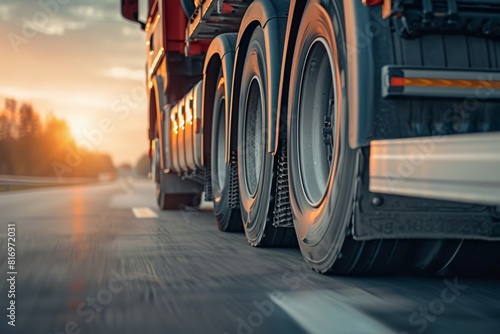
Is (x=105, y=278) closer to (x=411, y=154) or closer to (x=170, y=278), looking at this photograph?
(x=170, y=278)

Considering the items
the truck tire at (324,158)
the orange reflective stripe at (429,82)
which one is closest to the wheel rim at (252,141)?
the truck tire at (324,158)

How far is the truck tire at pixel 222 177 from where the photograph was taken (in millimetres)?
6961

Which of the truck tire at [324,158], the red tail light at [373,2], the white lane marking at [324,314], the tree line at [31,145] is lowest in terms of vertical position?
the white lane marking at [324,314]

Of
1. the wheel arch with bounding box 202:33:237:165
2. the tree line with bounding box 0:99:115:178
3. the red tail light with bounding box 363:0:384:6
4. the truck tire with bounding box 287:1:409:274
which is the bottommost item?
the truck tire with bounding box 287:1:409:274

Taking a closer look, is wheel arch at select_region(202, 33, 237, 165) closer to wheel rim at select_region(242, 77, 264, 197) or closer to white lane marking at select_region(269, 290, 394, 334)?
wheel rim at select_region(242, 77, 264, 197)

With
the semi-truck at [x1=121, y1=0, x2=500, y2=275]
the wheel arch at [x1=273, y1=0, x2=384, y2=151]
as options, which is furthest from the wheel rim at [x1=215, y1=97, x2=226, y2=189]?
the wheel arch at [x1=273, y1=0, x2=384, y2=151]

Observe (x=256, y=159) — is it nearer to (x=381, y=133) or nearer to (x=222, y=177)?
(x=222, y=177)

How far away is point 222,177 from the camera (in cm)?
761

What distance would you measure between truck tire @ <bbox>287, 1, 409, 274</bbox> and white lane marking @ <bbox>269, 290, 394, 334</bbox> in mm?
292

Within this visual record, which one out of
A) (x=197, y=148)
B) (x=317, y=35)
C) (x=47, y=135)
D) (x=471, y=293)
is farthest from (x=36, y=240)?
(x=47, y=135)

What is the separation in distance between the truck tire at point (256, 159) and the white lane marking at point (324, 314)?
157 cm

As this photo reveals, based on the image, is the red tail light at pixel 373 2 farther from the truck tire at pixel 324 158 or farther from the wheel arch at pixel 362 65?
the truck tire at pixel 324 158

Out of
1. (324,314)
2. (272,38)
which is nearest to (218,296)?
(324,314)

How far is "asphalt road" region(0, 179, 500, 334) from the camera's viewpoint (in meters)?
3.27
